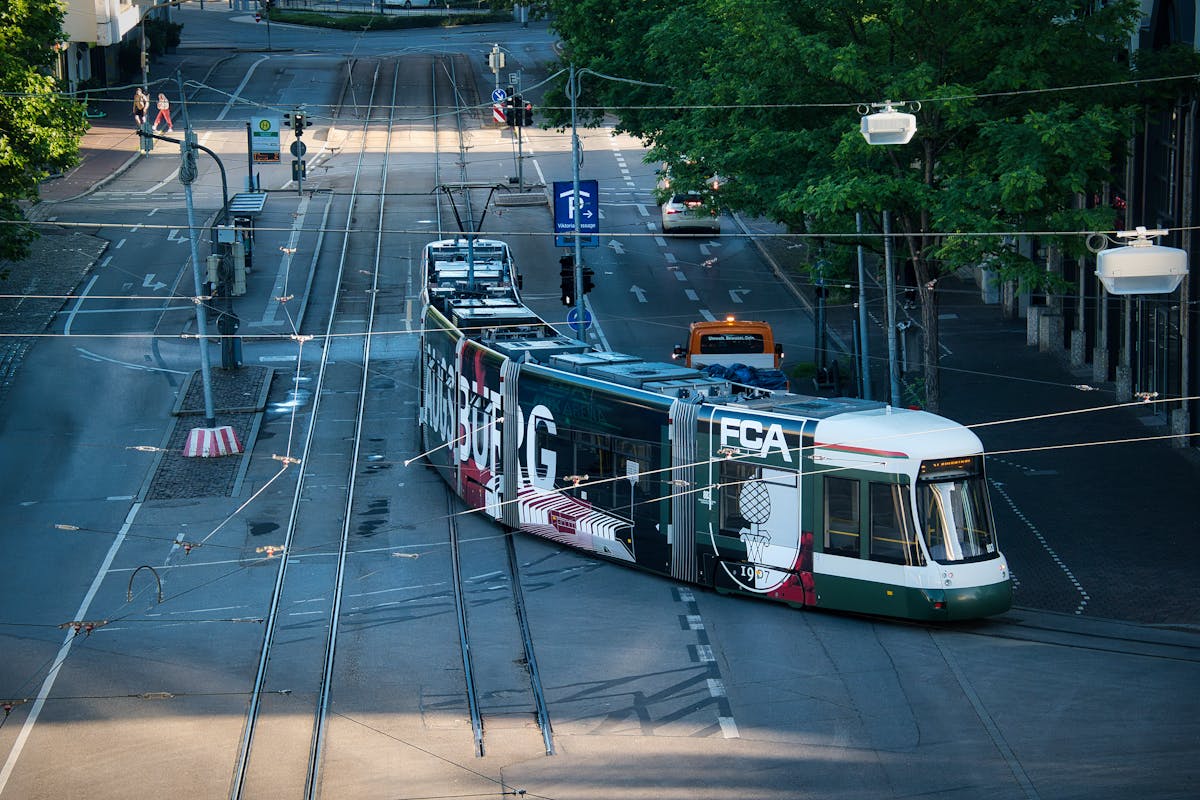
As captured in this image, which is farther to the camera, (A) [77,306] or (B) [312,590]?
(A) [77,306]

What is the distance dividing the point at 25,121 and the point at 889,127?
73.1 feet

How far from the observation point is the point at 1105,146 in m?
28.9

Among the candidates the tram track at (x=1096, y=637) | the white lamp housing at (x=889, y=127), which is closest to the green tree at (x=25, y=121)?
the white lamp housing at (x=889, y=127)

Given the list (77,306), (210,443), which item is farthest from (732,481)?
(77,306)

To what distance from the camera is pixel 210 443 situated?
34312 millimetres

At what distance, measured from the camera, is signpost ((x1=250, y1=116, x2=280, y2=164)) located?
204ft

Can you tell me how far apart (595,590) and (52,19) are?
2495 cm

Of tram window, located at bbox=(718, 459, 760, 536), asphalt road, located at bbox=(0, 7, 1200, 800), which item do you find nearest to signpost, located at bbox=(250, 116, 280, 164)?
asphalt road, located at bbox=(0, 7, 1200, 800)

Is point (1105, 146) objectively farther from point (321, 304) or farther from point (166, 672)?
point (321, 304)

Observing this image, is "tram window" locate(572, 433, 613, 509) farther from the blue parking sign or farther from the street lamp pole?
the blue parking sign

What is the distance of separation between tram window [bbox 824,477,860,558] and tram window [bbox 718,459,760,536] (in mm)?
1359

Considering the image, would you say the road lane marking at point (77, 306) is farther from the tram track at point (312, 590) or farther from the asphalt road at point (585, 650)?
the tram track at point (312, 590)

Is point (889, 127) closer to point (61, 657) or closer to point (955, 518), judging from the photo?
point (955, 518)

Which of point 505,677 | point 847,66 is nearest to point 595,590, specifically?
point 505,677
